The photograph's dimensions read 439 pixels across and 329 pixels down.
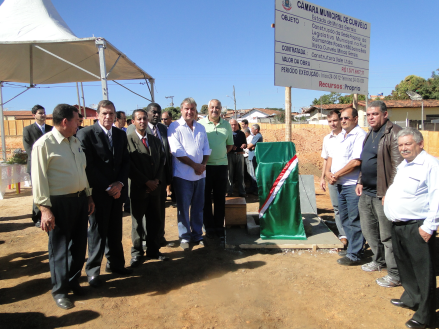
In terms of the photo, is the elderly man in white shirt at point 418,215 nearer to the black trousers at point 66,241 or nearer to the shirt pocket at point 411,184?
the shirt pocket at point 411,184

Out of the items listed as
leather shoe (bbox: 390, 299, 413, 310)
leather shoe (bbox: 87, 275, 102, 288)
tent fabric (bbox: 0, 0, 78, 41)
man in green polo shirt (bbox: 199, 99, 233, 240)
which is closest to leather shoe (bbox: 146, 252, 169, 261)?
leather shoe (bbox: 87, 275, 102, 288)

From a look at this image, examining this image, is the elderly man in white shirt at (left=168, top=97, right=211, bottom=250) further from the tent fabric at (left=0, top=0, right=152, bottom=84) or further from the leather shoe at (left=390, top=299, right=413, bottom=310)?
the tent fabric at (left=0, top=0, right=152, bottom=84)

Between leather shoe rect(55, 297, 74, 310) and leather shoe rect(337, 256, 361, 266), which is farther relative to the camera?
leather shoe rect(337, 256, 361, 266)

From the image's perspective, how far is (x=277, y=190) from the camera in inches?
179

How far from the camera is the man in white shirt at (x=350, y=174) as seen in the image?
399 cm

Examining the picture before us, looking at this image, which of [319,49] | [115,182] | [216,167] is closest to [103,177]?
[115,182]

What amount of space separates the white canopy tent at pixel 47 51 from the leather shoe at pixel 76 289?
4.78 m

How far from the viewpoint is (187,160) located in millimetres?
4305

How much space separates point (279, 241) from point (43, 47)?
816 centimetres

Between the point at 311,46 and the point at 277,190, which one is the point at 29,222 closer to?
the point at 277,190

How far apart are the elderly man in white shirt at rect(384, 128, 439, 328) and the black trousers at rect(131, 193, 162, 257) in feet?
9.17

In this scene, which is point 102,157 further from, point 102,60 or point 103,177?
point 102,60

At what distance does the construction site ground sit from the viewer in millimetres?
2770

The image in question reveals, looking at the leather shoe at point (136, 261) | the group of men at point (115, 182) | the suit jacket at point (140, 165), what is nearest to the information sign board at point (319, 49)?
the group of men at point (115, 182)
